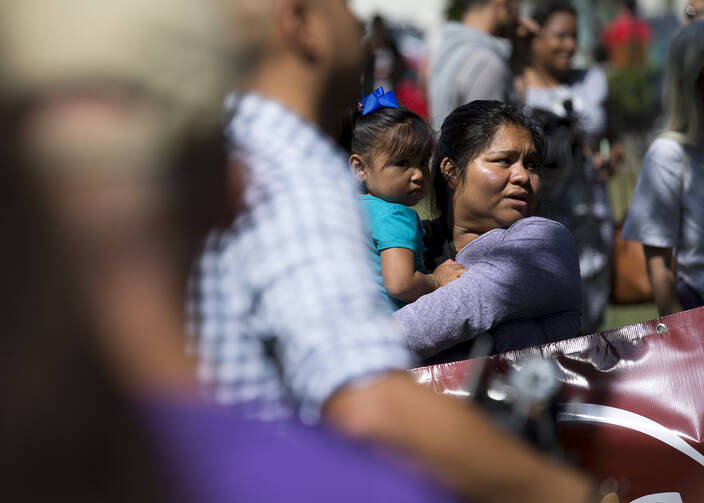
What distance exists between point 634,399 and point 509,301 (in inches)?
14.1

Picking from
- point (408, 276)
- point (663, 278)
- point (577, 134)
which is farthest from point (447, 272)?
point (577, 134)

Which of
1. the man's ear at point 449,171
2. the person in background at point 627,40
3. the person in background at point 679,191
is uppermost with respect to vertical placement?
the man's ear at point 449,171

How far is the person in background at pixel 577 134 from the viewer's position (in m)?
4.38

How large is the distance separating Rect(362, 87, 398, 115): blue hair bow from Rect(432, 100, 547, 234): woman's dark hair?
19 cm

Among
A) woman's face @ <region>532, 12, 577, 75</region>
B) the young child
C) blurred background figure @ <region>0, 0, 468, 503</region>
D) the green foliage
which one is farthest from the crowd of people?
the green foliage

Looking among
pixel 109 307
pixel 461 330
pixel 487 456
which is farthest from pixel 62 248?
pixel 461 330

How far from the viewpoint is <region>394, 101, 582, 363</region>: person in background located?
229cm

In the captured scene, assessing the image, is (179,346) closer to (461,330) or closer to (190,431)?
(190,431)

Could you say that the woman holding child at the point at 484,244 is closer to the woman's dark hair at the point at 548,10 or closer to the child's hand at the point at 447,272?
the child's hand at the point at 447,272

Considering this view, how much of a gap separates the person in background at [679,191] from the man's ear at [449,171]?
116 centimetres

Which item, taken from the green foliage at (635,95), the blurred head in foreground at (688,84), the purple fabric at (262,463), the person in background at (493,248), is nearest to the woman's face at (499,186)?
the person in background at (493,248)

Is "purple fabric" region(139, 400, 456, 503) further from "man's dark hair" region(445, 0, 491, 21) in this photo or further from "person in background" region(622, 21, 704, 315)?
"man's dark hair" region(445, 0, 491, 21)

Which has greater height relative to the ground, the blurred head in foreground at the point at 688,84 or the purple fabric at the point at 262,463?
the purple fabric at the point at 262,463

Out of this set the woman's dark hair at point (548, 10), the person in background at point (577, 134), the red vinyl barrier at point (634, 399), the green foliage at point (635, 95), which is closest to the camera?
the red vinyl barrier at point (634, 399)
